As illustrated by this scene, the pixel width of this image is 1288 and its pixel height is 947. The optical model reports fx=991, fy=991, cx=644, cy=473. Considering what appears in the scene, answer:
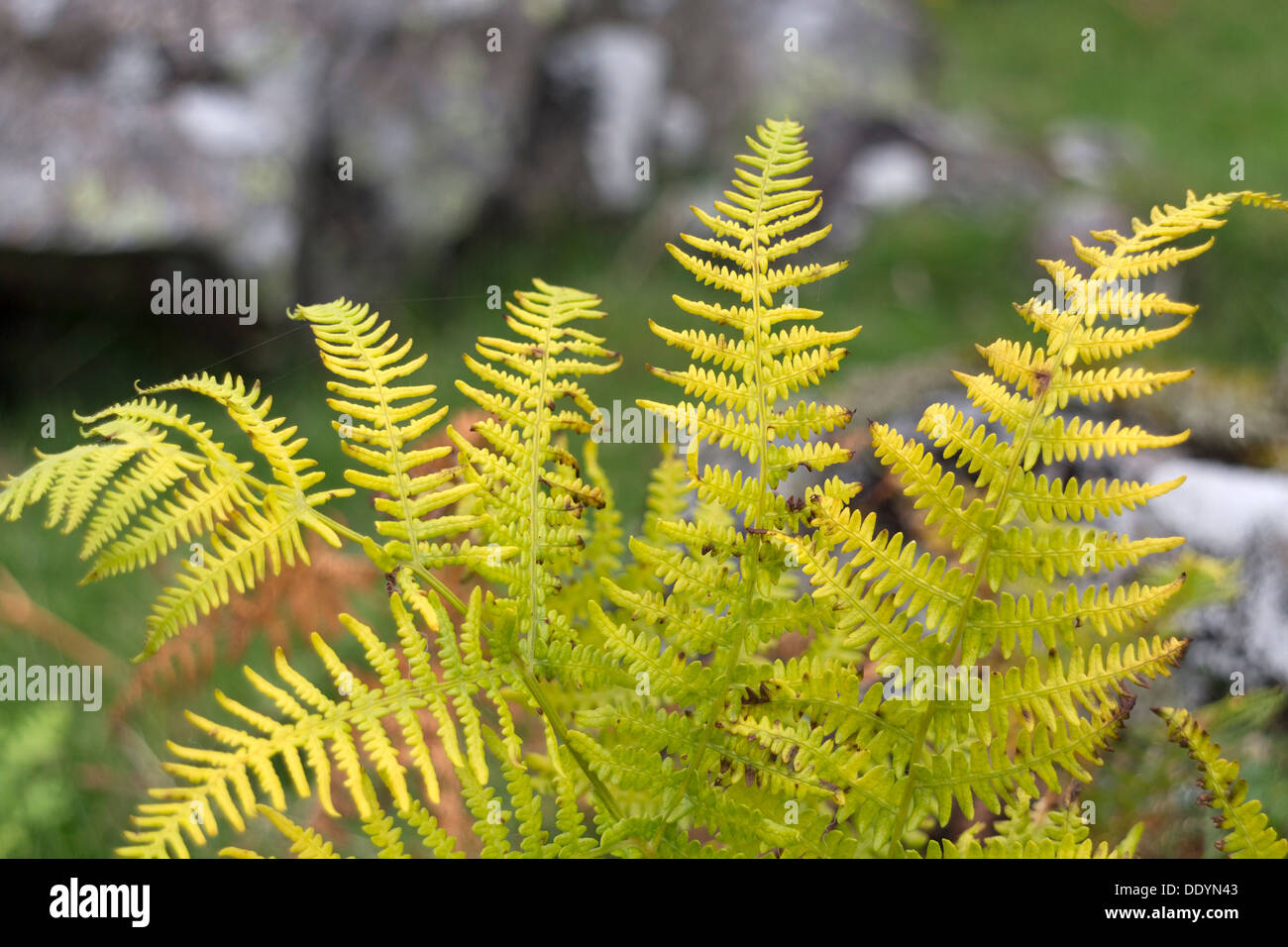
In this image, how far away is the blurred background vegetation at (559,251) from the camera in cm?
208

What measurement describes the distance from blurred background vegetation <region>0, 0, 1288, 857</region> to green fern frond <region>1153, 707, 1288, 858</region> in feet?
1.90

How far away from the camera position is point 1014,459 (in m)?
0.95

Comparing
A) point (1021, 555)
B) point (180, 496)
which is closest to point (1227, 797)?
point (1021, 555)

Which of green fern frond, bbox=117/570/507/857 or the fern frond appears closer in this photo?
green fern frond, bbox=117/570/507/857

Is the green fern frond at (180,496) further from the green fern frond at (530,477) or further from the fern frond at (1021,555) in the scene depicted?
the fern frond at (1021,555)

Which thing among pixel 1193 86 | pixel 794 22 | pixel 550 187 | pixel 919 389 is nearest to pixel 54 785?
pixel 919 389

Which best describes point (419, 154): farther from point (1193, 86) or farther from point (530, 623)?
point (1193, 86)

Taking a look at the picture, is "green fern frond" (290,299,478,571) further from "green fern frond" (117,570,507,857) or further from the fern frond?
the fern frond

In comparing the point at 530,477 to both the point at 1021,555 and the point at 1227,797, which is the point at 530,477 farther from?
the point at 1227,797

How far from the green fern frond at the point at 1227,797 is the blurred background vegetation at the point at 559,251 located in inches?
22.8

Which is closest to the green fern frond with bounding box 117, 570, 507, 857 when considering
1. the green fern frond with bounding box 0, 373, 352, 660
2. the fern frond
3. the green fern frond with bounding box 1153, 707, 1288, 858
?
the green fern frond with bounding box 0, 373, 352, 660

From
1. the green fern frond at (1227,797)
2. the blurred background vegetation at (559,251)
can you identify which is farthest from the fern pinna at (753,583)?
the blurred background vegetation at (559,251)

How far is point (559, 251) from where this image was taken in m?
4.95

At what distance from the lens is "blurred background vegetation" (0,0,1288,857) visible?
6.81 feet
